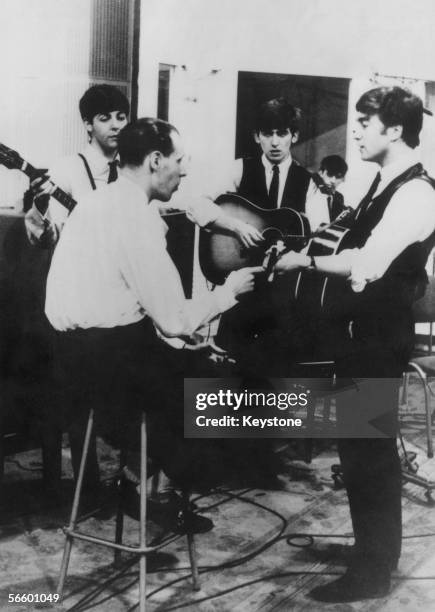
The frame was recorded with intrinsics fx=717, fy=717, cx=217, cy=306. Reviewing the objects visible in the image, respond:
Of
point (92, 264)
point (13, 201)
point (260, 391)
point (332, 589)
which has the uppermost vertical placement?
point (13, 201)

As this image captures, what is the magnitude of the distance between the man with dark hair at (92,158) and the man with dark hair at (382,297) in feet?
3.02

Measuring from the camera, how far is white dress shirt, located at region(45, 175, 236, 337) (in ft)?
7.68

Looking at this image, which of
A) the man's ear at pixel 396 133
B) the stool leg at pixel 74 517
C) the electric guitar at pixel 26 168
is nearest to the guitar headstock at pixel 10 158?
the electric guitar at pixel 26 168

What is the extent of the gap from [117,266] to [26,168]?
69 centimetres

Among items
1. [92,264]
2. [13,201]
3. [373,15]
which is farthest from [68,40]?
[373,15]

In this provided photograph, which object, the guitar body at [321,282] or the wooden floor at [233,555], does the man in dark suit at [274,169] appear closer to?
the guitar body at [321,282]

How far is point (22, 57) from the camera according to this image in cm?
266

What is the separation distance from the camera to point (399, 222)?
8.11 feet

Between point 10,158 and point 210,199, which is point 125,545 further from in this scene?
point 10,158

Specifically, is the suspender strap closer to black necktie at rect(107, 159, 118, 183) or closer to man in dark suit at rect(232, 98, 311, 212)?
black necktie at rect(107, 159, 118, 183)

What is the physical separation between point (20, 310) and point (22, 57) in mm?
968

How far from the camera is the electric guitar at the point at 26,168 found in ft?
8.71

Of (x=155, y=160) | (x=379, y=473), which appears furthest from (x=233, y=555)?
(x=155, y=160)

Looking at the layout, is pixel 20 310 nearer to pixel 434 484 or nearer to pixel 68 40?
pixel 68 40
